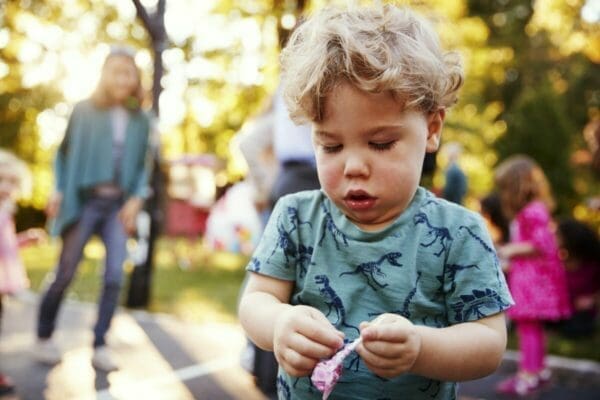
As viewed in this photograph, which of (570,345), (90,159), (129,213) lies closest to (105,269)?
(129,213)

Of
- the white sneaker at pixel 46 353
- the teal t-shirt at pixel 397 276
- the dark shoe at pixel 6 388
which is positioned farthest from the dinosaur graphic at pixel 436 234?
the white sneaker at pixel 46 353

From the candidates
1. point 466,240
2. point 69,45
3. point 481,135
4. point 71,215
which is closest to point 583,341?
point 71,215

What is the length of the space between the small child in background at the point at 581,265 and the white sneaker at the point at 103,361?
4.03 metres

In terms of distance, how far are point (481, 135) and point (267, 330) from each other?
78.6 feet

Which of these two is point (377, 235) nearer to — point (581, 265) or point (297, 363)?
point (297, 363)

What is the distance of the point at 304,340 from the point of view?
1.26 meters

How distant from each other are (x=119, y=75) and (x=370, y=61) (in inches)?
128

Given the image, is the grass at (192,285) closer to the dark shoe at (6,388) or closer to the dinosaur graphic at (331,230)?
the dark shoe at (6,388)

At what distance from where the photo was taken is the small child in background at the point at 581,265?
5.97 metres

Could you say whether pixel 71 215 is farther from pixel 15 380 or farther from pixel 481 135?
pixel 481 135

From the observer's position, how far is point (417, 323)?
4.79 ft

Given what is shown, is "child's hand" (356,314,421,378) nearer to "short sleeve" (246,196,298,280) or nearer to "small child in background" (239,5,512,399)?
"small child in background" (239,5,512,399)

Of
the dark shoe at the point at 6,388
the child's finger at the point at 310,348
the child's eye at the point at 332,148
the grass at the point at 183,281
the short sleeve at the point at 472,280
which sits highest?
the child's eye at the point at 332,148

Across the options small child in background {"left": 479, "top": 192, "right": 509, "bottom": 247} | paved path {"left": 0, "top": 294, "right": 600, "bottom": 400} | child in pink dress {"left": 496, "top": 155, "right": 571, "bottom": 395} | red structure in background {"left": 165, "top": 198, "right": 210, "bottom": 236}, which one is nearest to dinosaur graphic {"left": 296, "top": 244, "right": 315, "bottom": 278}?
paved path {"left": 0, "top": 294, "right": 600, "bottom": 400}
